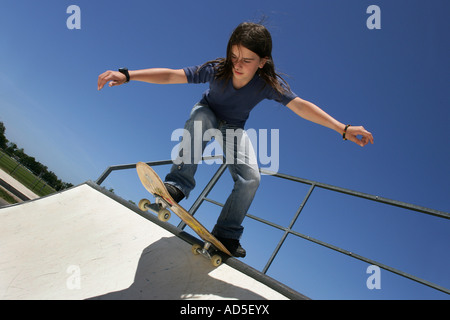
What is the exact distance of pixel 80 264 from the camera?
7.67 ft

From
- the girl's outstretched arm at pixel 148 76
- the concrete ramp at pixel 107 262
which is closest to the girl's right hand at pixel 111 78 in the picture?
the girl's outstretched arm at pixel 148 76

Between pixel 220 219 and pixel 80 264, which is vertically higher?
pixel 220 219

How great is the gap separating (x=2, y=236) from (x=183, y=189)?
1771 millimetres

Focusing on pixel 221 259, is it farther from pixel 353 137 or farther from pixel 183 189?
pixel 353 137

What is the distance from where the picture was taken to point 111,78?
2.15 metres

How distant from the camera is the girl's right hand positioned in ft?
6.87

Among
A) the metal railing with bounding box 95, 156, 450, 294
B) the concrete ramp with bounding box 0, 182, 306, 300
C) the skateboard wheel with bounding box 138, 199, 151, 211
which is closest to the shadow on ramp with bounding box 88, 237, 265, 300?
the concrete ramp with bounding box 0, 182, 306, 300

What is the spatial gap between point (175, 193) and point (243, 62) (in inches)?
47.0

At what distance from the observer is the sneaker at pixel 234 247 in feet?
8.33

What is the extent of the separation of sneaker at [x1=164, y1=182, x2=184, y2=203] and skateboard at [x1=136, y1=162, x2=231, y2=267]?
0.24 ft

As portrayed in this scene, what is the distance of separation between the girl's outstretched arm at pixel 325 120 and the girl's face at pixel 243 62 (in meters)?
0.50

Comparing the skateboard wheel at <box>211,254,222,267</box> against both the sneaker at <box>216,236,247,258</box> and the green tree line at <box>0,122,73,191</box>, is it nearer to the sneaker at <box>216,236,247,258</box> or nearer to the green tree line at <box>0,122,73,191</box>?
the sneaker at <box>216,236,247,258</box>

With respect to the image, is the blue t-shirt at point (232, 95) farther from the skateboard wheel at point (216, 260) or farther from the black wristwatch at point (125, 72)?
the skateboard wheel at point (216, 260)
